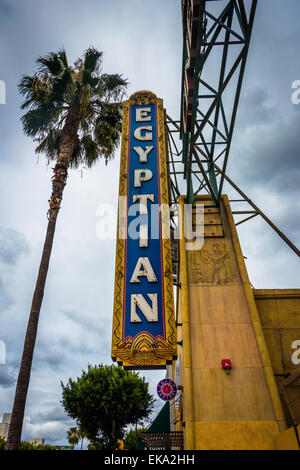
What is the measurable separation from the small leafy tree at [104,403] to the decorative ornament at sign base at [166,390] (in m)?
17.2

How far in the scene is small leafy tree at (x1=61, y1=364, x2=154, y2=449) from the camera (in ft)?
84.6

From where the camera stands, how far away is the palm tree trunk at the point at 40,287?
7672 millimetres

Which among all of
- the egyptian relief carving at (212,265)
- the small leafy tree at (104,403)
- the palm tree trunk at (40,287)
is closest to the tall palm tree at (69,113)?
the palm tree trunk at (40,287)

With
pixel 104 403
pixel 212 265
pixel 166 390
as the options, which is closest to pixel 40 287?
pixel 166 390

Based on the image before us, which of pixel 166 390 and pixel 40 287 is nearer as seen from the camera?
pixel 40 287

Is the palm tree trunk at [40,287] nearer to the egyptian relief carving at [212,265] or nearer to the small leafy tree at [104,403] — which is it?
the egyptian relief carving at [212,265]

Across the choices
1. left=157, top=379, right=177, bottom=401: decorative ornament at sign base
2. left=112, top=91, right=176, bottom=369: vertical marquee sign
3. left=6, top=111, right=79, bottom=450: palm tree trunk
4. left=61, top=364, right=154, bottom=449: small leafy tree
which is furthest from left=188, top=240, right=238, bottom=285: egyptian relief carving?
left=61, top=364, right=154, bottom=449: small leafy tree

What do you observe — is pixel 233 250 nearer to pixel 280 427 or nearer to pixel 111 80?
pixel 280 427

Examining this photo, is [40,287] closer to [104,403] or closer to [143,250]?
[143,250]

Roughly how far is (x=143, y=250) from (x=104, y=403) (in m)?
18.7

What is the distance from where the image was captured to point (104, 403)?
25.5m

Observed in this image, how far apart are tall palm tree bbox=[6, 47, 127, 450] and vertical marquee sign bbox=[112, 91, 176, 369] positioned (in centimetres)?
137

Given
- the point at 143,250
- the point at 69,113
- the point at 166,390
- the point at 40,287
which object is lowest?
the point at 166,390
